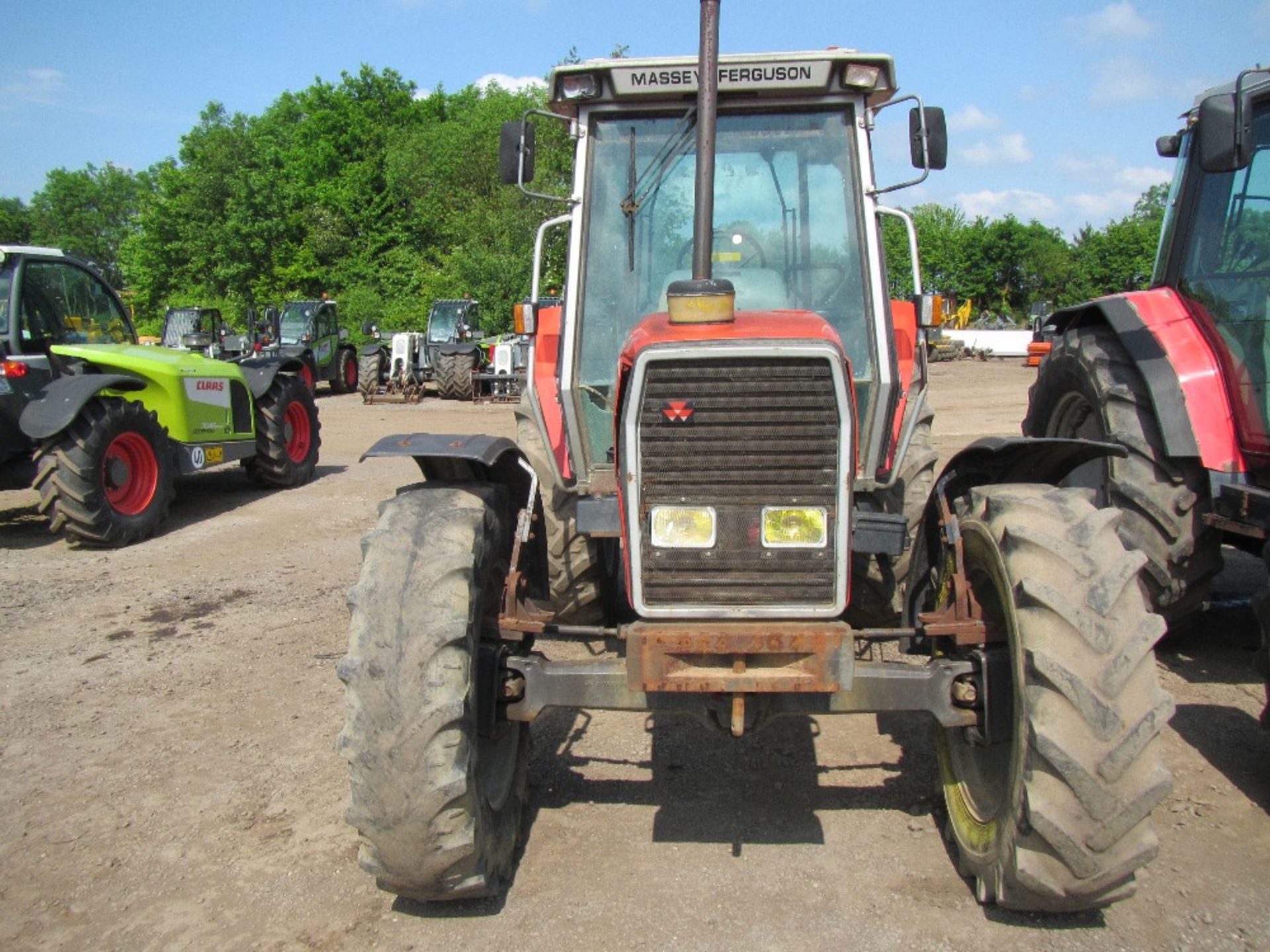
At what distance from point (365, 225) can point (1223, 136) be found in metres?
40.3

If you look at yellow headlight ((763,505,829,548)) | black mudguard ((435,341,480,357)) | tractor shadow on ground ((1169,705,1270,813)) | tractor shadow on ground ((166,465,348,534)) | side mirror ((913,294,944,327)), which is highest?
black mudguard ((435,341,480,357))

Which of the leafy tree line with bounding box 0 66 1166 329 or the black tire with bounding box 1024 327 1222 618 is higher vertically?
the leafy tree line with bounding box 0 66 1166 329

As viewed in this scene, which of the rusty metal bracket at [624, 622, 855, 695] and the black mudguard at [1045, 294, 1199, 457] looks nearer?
the rusty metal bracket at [624, 622, 855, 695]

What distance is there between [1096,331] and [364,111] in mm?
47433

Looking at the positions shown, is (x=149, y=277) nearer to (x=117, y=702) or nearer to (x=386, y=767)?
(x=117, y=702)

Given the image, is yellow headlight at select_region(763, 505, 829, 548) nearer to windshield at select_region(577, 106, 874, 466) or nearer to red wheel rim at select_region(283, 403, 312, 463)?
windshield at select_region(577, 106, 874, 466)

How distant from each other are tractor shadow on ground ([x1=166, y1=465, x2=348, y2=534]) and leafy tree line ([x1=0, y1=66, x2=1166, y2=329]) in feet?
57.7

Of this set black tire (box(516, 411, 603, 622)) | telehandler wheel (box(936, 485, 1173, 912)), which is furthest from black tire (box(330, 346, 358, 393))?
telehandler wheel (box(936, 485, 1173, 912))

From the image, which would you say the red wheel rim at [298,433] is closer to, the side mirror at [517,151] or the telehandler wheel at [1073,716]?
the side mirror at [517,151]

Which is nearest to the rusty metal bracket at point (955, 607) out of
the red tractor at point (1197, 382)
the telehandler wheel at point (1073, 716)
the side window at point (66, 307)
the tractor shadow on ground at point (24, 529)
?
the telehandler wheel at point (1073, 716)

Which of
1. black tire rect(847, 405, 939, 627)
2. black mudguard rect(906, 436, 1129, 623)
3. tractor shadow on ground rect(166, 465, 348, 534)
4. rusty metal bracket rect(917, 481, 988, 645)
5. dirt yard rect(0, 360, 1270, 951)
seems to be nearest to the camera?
dirt yard rect(0, 360, 1270, 951)

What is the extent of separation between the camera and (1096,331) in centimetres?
566

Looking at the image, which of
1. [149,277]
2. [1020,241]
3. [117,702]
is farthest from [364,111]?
[117,702]

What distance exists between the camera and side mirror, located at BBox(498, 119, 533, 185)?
14.0 feet
